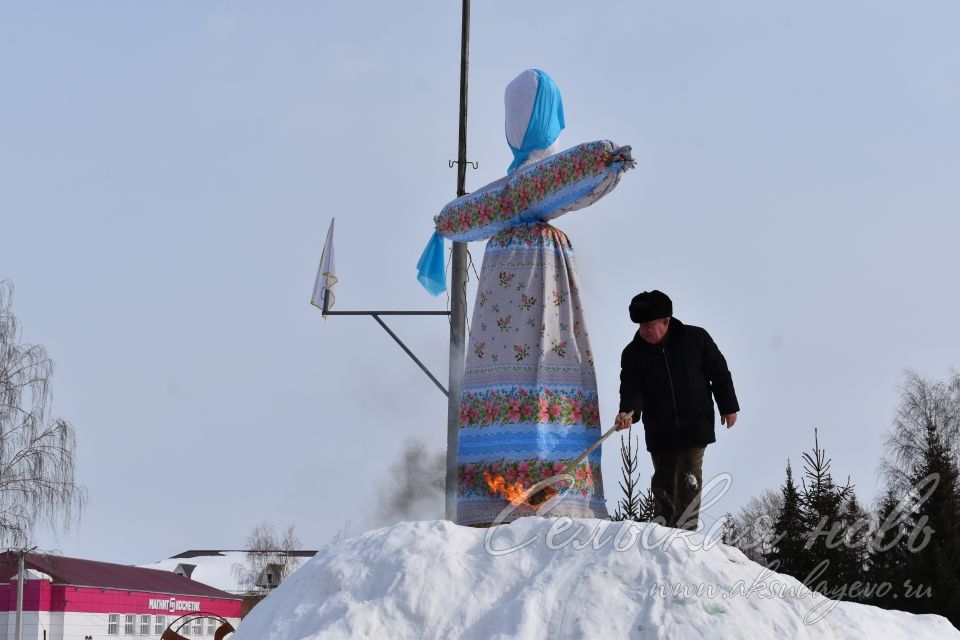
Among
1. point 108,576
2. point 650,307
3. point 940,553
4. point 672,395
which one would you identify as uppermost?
point 650,307

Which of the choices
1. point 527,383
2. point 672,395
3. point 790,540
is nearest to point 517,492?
point 527,383

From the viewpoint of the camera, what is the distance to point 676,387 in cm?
667

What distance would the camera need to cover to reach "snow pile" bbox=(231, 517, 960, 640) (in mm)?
4996

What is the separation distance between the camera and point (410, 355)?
446 inches

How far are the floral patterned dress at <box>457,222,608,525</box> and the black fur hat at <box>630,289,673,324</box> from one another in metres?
0.61

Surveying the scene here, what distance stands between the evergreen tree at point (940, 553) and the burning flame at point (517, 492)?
621cm

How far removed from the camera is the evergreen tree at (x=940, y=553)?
12.1 m

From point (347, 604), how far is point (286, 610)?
1.28 feet

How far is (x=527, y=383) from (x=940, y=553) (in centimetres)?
755

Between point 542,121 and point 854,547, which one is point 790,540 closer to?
point 854,547

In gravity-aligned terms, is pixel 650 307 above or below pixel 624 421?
above

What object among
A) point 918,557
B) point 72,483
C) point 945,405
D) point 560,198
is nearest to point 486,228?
point 560,198

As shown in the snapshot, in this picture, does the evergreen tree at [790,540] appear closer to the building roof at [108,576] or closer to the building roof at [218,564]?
the building roof at [108,576]

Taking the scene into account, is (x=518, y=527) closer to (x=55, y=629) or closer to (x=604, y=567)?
(x=604, y=567)
